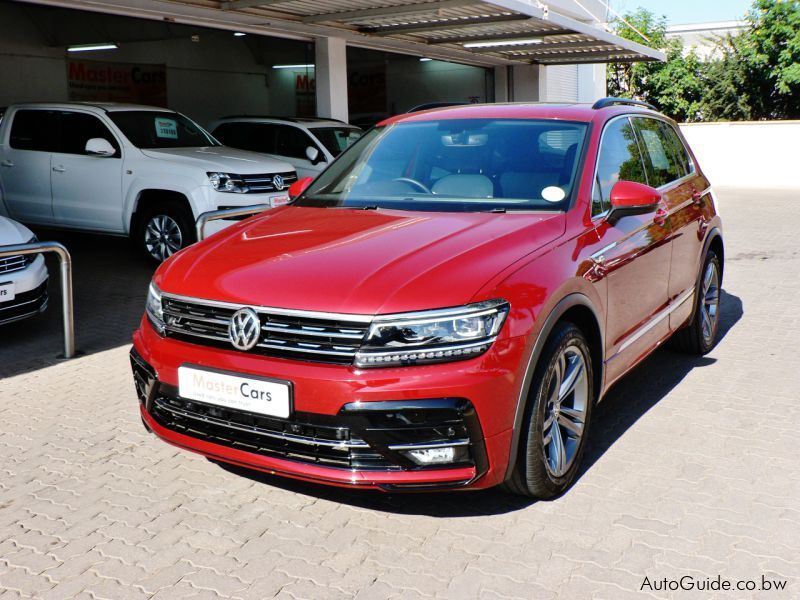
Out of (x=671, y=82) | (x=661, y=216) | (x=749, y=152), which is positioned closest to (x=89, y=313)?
(x=661, y=216)

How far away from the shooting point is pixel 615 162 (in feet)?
16.0

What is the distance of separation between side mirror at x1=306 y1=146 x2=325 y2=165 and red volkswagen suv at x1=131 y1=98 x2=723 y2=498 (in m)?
7.70

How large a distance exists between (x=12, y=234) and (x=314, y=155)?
19.7ft

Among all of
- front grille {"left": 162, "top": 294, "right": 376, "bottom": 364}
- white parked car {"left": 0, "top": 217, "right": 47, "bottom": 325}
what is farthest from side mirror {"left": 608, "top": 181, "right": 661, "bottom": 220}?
white parked car {"left": 0, "top": 217, "right": 47, "bottom": 325}

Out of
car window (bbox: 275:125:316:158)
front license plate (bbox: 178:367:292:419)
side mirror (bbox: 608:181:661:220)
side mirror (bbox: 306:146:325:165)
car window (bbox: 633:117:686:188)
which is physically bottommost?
front license plate (bbox: 178:367:292:419)

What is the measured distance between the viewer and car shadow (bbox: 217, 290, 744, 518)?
3945mm

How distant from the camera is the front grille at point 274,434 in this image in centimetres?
338

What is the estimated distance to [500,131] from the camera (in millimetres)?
4855

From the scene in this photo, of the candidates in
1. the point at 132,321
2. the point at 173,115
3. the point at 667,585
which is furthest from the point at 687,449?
the point at 173,115

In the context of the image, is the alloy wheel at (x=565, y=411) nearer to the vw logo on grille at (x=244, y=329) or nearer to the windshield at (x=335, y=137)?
the vw logo on grille at (x=244, y=329)

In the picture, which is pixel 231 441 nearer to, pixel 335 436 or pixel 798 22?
pixel 335 436

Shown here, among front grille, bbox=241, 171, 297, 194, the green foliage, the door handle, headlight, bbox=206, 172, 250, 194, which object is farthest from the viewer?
the green foliage

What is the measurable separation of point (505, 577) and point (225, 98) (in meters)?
23.8

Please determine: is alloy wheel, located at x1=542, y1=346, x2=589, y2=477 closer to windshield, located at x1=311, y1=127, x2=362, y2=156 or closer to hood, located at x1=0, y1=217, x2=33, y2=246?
hood, located at x1=0, y1=217, x2=33, y2=246
